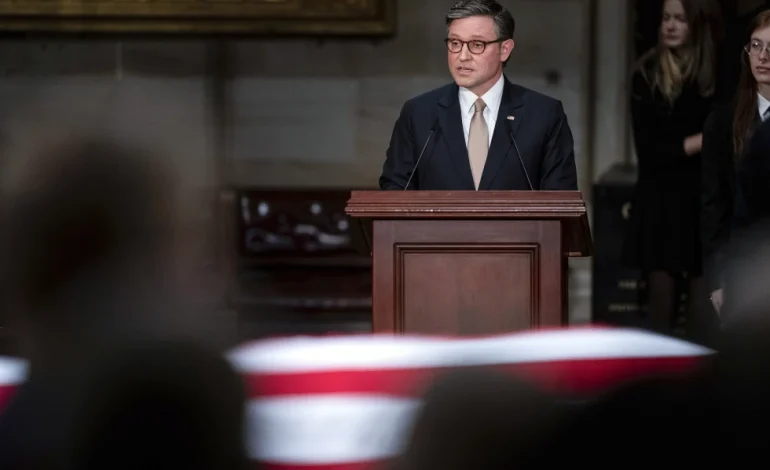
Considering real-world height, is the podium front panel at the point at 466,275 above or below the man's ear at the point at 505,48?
below

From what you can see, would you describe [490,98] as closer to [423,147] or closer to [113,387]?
[423,147]

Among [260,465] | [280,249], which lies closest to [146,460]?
[260,465]

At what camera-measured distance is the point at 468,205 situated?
261 cm

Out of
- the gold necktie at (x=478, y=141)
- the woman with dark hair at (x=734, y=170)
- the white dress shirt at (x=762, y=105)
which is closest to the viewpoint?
the gold necktie at (x=478, y=141)

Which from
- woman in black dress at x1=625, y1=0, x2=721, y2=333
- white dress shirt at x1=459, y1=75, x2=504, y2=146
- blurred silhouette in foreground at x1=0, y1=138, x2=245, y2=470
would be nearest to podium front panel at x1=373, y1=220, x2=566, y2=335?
white dress shirt at x1=459, y1=75, x2=504, y2=146

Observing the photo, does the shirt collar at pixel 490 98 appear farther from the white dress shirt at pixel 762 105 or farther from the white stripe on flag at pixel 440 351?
the white stripe on flag at pixel 440 351

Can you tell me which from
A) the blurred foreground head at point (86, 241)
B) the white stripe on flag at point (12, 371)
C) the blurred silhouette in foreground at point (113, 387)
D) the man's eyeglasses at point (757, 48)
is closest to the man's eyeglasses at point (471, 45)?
the man's eyeglasses at point (757, 48)

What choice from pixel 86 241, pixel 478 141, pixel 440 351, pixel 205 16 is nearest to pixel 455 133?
pixel 478 141

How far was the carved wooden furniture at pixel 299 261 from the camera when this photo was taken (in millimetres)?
6250

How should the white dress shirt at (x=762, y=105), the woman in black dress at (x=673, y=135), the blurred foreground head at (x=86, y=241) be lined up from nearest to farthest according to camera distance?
1. the blurred foreground head at (x=86, y=241)
2. the white dress shirt at (x=762, y=105)
3. the woman in black dress at (x=673, y=135)

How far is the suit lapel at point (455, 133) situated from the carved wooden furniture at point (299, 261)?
3.04 meters

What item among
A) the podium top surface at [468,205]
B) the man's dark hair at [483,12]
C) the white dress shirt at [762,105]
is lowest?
the podium top surface at [468,205]

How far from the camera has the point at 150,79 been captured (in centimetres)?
684

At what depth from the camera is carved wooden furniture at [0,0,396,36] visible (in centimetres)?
659
